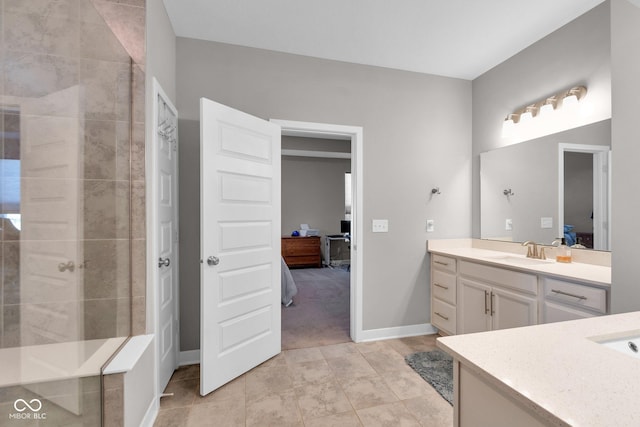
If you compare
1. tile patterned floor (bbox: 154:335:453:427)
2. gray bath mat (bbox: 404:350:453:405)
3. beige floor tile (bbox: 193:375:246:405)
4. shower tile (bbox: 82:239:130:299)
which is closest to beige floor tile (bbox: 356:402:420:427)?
tile patterned floor (bbox: 154:335:453:427)

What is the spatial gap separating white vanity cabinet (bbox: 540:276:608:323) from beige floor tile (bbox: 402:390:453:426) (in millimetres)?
866

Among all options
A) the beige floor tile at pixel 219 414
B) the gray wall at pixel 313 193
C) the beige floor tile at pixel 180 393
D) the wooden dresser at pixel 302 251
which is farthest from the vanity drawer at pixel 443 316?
the gray wall at pixel 313 193

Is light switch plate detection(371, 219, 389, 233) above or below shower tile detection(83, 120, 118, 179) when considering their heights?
below

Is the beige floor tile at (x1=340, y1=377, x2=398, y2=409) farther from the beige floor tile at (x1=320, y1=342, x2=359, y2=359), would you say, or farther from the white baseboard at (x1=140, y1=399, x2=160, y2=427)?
the white baseboard at (x1=140, y1=399, x2=160, y2=427)

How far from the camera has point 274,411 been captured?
5.89 feet

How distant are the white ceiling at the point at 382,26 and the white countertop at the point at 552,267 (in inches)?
72.1

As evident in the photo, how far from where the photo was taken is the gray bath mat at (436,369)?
200 centimetres

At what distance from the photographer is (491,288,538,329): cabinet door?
1.96 m

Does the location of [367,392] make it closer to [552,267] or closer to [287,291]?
[552,267]

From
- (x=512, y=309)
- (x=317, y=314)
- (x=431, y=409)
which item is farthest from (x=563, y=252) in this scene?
(x=317, y=314)

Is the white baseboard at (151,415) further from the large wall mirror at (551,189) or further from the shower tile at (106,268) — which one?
the large wall mirror at (551,189)

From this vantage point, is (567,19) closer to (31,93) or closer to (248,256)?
(248,256)

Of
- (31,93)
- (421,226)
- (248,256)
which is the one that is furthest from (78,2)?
(421,226)

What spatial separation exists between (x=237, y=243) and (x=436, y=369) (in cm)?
183
